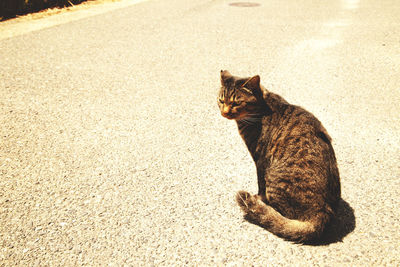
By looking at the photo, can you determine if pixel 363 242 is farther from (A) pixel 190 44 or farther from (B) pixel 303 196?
(A) pixel 190 44

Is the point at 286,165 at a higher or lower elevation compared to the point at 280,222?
higher

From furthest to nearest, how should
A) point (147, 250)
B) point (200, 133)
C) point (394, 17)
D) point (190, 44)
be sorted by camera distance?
point (394, 17) < point (190, 44) < point (200, 133) < point (147, 250)

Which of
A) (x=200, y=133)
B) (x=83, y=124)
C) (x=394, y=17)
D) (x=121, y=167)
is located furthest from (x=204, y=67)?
(x=394, y=17)

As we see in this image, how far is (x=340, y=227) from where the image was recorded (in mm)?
2408

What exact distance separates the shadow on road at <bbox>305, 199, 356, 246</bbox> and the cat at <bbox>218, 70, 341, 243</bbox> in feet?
0.37

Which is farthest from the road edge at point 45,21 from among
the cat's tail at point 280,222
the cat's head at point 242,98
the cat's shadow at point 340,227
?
the cat's shadow at point 340,227

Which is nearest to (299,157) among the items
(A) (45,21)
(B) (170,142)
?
(B) (170,142)

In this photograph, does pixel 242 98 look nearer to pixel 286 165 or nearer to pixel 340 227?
Answer: pixel 286 165

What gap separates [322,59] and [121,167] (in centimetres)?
430

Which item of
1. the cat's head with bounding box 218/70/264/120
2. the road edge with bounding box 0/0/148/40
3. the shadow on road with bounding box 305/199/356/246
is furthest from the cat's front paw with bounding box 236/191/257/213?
the road edge with bounding box 0/0/148/40

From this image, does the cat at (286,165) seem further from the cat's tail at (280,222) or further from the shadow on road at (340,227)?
the shadow on road at (340,227)

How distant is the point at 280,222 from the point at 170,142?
5.61ft

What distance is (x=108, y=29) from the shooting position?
7.50m

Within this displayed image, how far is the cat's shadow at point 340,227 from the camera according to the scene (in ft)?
7.34
